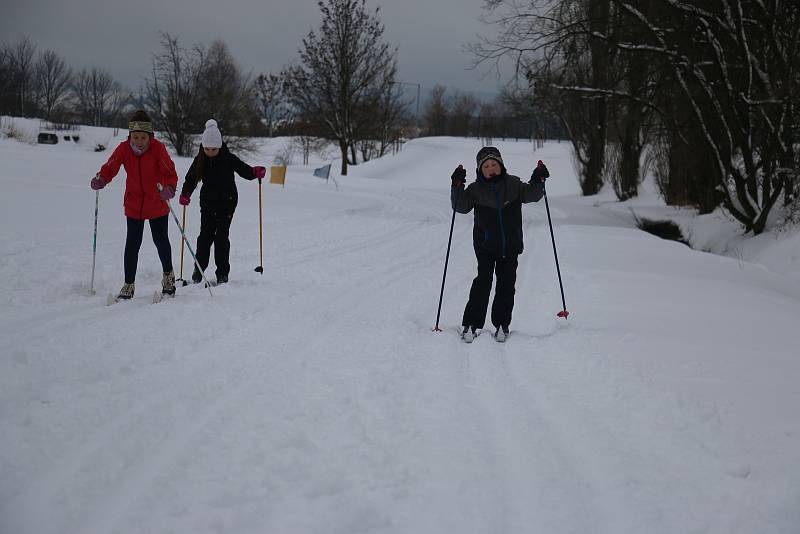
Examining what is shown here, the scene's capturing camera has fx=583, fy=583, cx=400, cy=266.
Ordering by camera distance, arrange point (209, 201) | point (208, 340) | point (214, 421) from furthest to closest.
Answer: point (209, 201) < point (208, 340) < point (214, 421)

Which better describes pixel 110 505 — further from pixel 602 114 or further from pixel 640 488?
pixel 602 114

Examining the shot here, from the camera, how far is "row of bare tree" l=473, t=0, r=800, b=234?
10805 mm

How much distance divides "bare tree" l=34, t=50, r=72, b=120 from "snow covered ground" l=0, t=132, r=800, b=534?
56.7 meters

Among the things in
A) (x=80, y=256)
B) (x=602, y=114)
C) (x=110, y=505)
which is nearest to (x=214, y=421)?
(x=110, y=505)

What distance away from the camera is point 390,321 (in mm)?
5605

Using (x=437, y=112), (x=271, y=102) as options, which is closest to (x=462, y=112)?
(x=437, y=112)

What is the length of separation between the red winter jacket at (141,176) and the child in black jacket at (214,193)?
33.1 inches

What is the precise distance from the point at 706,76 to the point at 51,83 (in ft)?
205

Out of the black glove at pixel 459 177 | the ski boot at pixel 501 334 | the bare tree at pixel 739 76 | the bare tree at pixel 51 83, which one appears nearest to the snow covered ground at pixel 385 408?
the ski boot at pixel 501 334

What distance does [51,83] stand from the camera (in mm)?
57562

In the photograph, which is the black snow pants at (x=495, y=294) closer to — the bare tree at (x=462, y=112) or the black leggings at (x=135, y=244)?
the black leggings at (x=135, y=244)

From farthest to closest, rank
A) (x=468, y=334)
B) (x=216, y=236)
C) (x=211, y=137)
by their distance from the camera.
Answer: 1. (x=216, y=236)
2. (x=211, y=137)
3. (x=468, y=334)

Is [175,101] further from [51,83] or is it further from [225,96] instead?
[51,83]

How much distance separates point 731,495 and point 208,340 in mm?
3713
